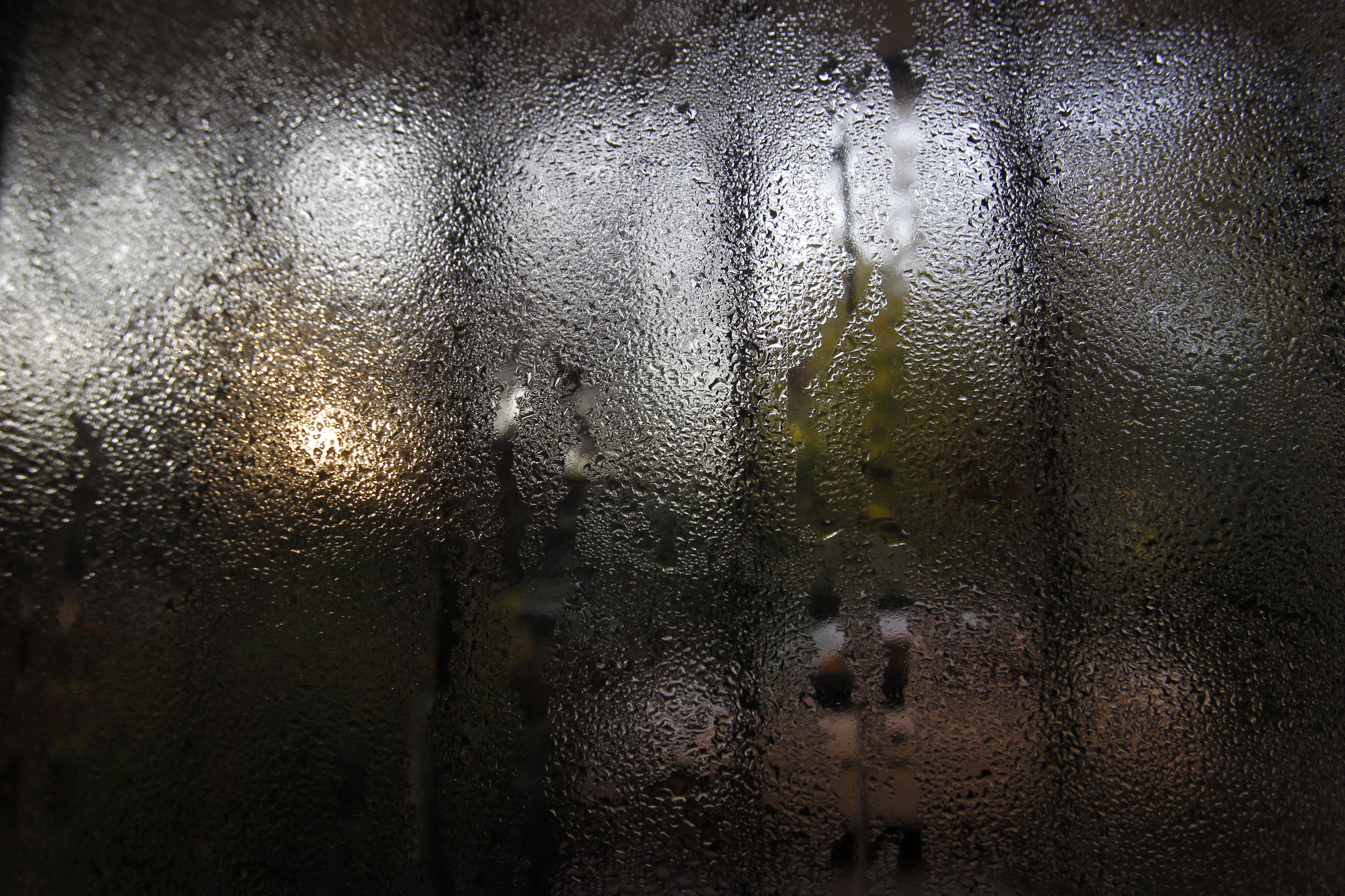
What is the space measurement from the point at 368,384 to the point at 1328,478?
268 cm

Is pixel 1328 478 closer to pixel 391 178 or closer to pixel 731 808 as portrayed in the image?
pixel 731 808

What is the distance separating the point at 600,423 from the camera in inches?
69.8

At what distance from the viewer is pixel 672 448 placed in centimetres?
176

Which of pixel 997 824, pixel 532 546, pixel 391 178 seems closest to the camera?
pixel 997 824

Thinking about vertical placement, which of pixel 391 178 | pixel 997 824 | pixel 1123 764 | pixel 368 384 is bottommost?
pixel 997 824

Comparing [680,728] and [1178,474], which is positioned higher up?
[1178,474]

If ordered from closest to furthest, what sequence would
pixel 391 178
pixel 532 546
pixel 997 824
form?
pixel 997 824, pixel 532 546, pixel 391 178

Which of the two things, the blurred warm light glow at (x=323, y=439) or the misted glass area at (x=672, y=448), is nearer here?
the misted glass area at (x=672, y=448)

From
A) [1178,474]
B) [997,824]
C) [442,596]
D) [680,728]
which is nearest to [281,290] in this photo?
[442,596]

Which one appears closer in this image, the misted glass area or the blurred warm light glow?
the misted glass area

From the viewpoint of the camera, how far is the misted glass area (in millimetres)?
1640

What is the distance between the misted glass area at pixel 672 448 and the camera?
5.38ft

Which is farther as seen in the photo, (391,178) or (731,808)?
(391,178)

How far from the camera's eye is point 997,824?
1613 millimetres
